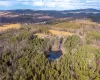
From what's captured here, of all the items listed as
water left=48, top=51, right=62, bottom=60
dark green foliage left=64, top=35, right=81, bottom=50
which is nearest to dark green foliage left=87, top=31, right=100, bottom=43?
dark green foliage left=64, top=35, right=81, bottom=50

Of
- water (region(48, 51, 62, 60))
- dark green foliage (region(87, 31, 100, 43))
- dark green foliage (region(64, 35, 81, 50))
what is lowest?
water (region(48, 51, 62, 60))

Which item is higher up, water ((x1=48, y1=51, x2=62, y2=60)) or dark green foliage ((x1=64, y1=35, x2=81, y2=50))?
dark green foliage ((x1=64, y1=35, x2=81, y2=50))

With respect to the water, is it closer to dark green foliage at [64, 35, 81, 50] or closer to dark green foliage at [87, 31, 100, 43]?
dark green foliage at [64, 35, 81, 50]

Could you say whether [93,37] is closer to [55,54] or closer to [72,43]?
[72,43]

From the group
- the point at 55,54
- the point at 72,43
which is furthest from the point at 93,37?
the point at 55,54

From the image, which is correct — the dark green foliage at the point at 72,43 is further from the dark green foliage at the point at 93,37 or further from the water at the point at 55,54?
the water at the point at 55,54

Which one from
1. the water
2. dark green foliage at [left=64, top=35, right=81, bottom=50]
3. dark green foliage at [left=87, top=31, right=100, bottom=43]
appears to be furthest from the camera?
dark green foliage at [left=87, top=31, right=100, bottom=43]

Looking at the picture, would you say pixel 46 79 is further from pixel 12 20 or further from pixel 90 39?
pixel 12 20

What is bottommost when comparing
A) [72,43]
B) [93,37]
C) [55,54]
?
[55,54]

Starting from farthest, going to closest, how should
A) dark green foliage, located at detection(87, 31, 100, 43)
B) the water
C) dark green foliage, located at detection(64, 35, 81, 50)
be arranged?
dark green foliage, located at detection(87, 31, 100, 43) < dark green foliage, located at detection(64, 35, 81, 50) < the water

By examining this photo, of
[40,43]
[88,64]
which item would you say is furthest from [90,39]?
[88,64]

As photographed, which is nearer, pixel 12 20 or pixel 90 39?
pixel 90 39
